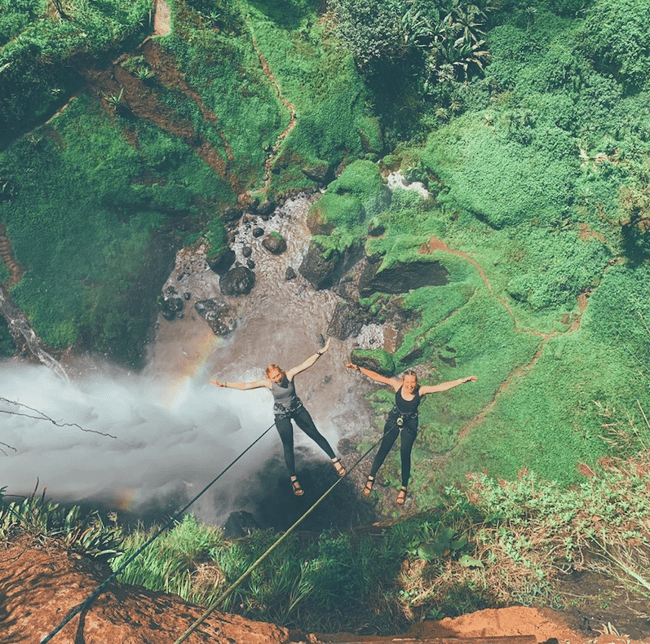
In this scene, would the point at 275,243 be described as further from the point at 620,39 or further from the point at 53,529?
the point at 620,39

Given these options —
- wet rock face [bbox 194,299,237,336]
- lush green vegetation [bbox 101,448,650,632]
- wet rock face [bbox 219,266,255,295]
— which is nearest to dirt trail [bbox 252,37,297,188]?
wet rock face [bbox 219,266,255,295]

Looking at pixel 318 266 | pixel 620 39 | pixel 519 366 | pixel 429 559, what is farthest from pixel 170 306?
pixel 620 39

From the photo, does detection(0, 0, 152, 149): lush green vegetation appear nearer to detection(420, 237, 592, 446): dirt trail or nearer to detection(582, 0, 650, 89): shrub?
detection(582, 0, 650, 89): shrub

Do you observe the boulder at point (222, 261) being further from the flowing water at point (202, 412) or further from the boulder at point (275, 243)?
the boulder at point (275, 243)

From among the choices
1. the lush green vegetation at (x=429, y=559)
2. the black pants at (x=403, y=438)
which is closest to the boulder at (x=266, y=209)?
the black pants at (x=403, y=438)

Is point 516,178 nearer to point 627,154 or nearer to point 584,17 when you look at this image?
point 627,154

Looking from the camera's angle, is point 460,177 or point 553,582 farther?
point 460,177

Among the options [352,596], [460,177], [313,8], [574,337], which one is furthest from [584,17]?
[352,596]
